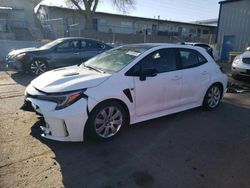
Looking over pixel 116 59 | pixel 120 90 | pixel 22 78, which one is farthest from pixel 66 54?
pixel 120 90

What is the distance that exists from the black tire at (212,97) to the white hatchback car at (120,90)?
3cm

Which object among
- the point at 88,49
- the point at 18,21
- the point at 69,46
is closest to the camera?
the point at 69,46

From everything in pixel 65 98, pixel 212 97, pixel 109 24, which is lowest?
pixel 212 97

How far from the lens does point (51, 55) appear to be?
882cm

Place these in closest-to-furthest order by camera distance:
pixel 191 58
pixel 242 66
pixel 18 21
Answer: pixel 191 58
pixel 242 66
pixel 18 21

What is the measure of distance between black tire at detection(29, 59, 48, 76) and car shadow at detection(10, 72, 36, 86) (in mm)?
226

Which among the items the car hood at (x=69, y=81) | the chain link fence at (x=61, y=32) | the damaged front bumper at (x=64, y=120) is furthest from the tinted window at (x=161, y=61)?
the chain link fence at (x=61, y=32)

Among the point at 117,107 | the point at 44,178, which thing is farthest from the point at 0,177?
the point at 117,107

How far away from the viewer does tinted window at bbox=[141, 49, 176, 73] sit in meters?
4.07

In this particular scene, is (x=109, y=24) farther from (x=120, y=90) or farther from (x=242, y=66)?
(x=120, y=90)

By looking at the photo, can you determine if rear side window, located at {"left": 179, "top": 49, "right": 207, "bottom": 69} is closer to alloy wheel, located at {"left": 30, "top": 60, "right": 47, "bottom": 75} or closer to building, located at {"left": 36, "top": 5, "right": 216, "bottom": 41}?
alloy wheel, located at {"left": 30, "top": 60, "right": 47, "bottom": 75}

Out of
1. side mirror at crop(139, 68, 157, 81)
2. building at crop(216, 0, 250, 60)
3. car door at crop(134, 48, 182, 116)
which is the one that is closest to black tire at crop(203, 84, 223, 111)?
car door at crop(134, 48, 182, 116)

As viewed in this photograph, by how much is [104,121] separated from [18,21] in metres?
23.1

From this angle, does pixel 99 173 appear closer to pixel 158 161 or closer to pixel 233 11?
pixel 158 161
